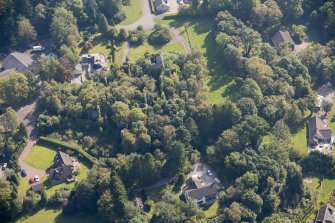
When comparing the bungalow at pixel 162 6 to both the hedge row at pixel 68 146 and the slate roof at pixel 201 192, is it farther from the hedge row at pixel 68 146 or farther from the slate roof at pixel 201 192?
the slate roof at pixel 201 192

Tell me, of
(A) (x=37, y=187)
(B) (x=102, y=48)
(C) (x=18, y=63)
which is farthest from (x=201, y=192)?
(C) (x=18, y=63)

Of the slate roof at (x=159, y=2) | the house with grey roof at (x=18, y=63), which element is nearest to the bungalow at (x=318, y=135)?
the slate roof at (x=159, y=2)

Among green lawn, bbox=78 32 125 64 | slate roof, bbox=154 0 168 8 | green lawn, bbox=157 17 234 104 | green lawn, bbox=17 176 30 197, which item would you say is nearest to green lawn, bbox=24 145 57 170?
green lawn, bbox=17 176 30 197

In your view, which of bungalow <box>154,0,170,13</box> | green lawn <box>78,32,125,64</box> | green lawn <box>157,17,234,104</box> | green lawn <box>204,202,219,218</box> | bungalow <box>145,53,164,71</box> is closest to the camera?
green lawn <box>204,202,219,218</box>

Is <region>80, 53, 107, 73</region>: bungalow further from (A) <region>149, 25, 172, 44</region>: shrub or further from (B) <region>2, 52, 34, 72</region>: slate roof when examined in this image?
(A) <region>149, 25, 172, 44</region>: shrub

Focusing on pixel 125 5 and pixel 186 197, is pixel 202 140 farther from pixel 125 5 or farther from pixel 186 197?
pixel 125 5
